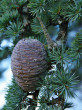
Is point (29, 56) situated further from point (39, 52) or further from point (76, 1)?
point (76, 1)

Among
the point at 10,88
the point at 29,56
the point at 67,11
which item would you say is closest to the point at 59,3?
the point at 67,11

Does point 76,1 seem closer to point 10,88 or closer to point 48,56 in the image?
point 48,56

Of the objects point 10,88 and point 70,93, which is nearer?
point 70,93

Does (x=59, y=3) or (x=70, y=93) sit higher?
(x=59, y=3)
